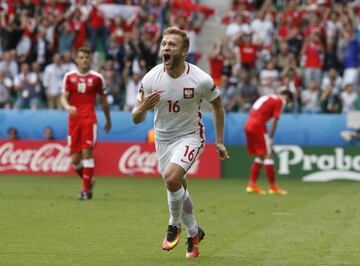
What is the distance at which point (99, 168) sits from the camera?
1000 inches

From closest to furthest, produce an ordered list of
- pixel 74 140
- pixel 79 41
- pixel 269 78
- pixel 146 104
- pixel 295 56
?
pixel 146 104 → pixel 74 140 → pixel 269 78 → pixel 295 56 → pixel 79 41

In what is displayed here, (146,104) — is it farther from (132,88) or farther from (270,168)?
(132,88)

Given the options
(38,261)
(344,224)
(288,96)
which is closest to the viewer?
(38,261)

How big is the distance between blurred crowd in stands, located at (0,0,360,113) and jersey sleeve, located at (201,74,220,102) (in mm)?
16163

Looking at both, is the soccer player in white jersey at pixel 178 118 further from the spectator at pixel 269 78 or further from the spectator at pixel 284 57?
the spectator at pixel 284 57

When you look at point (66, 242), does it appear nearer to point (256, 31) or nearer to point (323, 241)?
point (323, 241)

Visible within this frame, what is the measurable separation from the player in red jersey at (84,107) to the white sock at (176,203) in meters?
7.05

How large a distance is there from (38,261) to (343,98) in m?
18.2

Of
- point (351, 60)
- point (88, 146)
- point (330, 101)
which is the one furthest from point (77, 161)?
point (351, 60)

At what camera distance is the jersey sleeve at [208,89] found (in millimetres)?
10297

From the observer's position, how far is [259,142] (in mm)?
20109

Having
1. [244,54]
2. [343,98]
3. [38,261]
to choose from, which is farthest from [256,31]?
[38,261]

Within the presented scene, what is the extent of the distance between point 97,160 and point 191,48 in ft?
17.1

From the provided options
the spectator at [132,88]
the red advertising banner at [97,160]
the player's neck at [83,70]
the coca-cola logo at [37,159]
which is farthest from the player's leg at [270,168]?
the spectator at [132,88]
